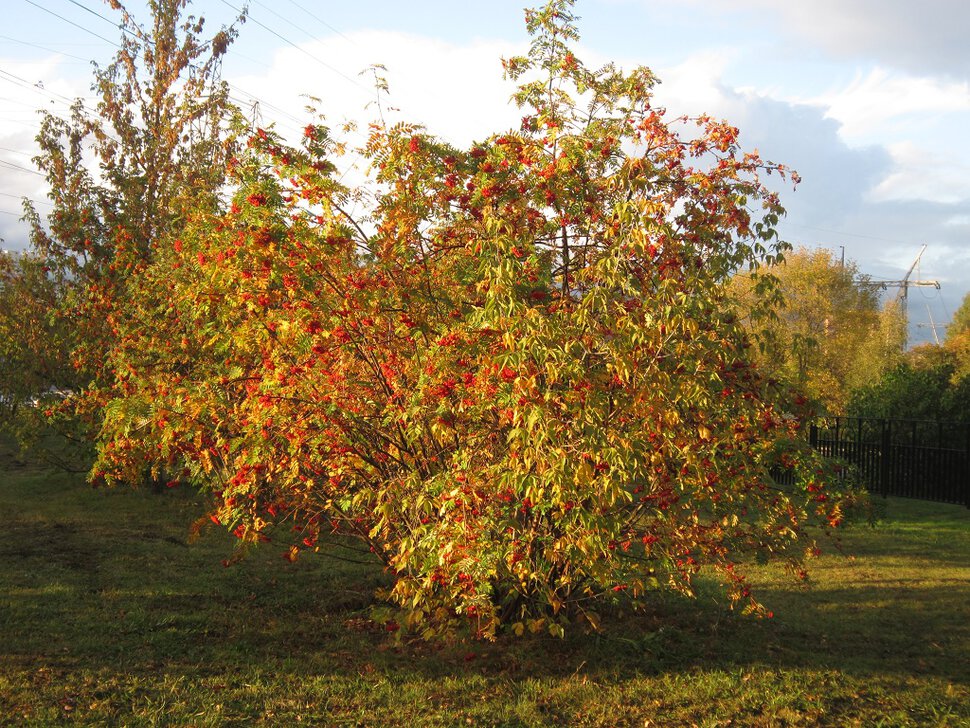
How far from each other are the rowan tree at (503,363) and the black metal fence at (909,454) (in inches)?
369

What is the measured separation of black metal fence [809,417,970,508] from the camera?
1417cm

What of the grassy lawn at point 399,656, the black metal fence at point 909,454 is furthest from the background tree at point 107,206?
the black metal fence at point 909,454

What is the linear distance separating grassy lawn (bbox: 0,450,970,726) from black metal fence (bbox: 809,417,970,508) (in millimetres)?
5543

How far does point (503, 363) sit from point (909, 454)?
1289 cm

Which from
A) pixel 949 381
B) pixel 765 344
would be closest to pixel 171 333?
pixel 765 344

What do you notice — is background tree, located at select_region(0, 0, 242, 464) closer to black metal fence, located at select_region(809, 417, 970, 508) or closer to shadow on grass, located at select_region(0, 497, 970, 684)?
shadow on grass, located at select_region(0, 497, 970, 684)

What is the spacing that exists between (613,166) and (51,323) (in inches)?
364

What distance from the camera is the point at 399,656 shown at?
6.01 metres

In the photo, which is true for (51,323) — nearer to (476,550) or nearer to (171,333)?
(171,333)

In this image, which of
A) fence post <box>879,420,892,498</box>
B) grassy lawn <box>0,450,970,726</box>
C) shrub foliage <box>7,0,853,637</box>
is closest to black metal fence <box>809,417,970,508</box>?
fence post <box>879,420,892,498</box>

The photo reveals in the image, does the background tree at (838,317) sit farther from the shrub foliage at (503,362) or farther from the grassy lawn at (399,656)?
the shrub foliage at (503,362)

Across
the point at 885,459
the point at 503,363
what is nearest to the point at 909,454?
the point at 885,459

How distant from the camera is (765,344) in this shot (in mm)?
5809

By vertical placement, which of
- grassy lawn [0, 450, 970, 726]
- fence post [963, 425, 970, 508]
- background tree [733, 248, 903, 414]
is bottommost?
grassy lawn [0, 450, 970, 726]
